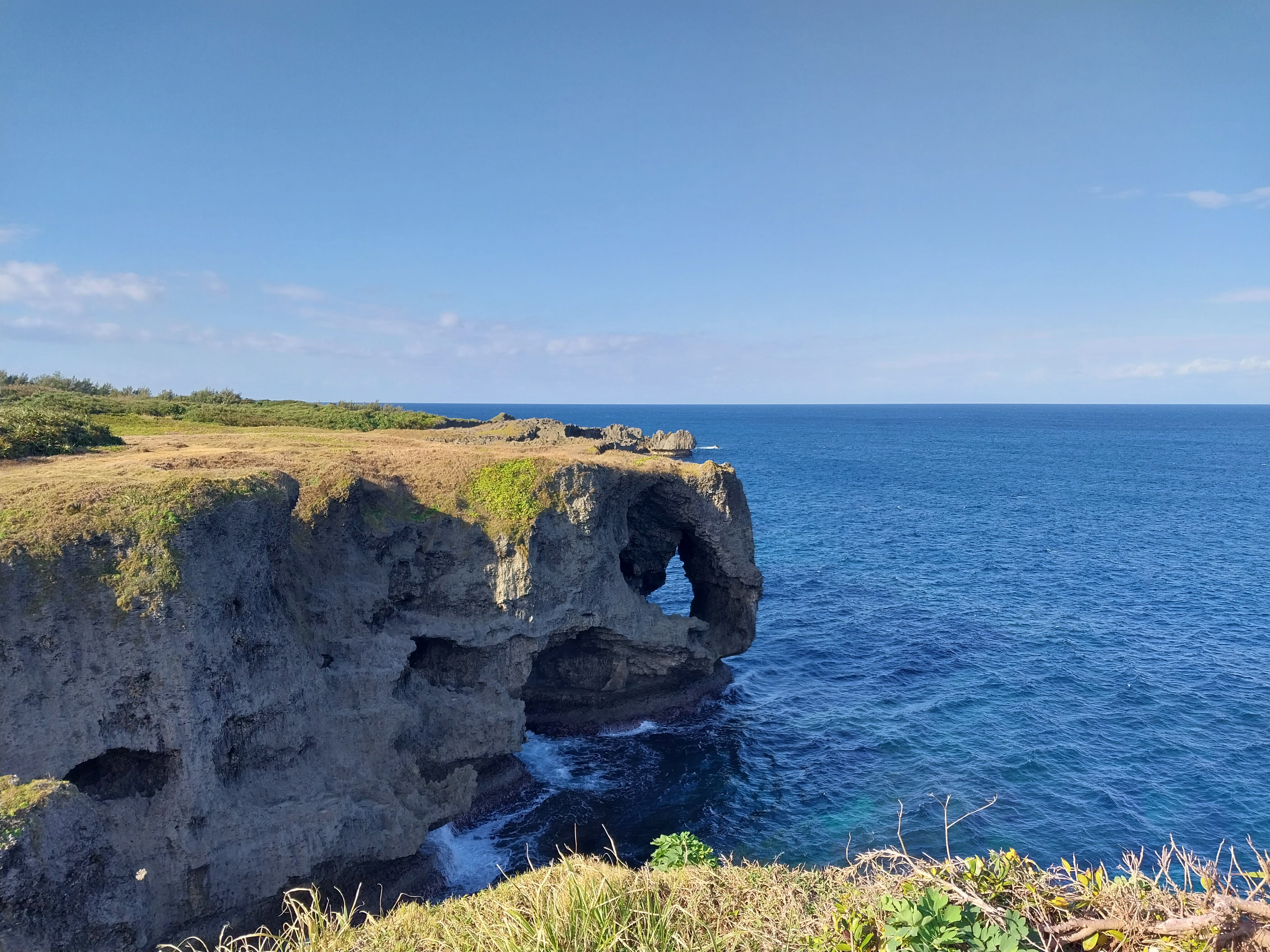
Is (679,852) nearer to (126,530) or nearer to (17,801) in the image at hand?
(17,801)

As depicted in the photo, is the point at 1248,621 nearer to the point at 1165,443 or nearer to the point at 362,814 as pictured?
the point at 362,814

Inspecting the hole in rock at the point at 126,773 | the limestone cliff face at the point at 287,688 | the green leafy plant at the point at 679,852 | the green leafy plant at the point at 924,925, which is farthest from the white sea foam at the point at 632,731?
the green leafy plant at the point at 924,925

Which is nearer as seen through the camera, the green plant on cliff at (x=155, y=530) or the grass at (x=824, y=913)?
the grass at (x=824, y=913)

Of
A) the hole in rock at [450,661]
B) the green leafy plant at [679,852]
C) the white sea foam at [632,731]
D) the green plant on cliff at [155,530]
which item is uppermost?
the green plant on cliff at [155,530]

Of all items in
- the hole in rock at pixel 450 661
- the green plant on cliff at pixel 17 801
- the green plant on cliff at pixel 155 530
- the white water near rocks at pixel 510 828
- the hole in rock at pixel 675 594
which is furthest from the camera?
the hole in rock at pixel 675 594

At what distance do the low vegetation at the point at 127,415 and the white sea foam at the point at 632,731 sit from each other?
28.4 meters

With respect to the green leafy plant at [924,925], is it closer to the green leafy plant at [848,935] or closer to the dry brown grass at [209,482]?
the green leafy plant at [848,935]

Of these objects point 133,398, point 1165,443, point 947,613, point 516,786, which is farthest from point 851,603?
point 1165,443

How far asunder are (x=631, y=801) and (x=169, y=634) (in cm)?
1977

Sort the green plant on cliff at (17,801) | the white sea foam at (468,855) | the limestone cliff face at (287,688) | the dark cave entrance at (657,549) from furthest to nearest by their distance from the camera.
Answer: the dark cave entrance at (657,549) → the white sea foam at (468,855) → the limestone cliff face at (287,688) → the green plant on cliff at (17,801)

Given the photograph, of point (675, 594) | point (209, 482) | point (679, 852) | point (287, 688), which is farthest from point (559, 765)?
point (675, 594)

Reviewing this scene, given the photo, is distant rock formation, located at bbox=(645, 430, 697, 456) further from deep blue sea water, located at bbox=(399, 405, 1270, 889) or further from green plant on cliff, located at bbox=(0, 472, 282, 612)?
green plant on cliff, located at bbox=(0, 472, 282, 612)

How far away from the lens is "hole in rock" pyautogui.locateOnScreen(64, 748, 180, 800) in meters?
20.6

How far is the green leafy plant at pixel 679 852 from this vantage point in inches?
809
